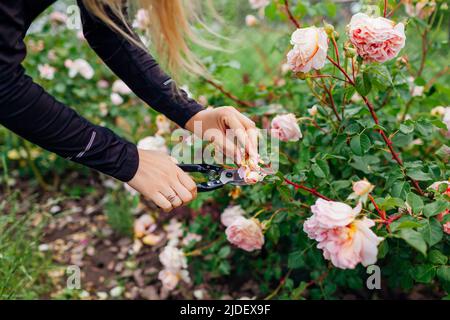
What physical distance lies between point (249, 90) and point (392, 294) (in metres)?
0.85

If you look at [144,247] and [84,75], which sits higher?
[84,75]

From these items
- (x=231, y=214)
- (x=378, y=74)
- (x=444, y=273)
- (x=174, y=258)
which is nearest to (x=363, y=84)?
(x=378, y=74)

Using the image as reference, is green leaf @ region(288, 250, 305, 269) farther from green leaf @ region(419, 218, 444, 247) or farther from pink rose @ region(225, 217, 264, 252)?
green leaf @ region(419, 218, 444, 247)

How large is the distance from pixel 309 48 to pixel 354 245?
412mm

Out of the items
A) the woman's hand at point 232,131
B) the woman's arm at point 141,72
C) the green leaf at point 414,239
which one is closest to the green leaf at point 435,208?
the green leaf at point 414,239

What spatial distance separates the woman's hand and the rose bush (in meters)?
0.06

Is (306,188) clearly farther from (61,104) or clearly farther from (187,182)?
(61,104)

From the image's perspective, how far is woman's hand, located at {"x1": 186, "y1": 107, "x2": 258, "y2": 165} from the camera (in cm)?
116

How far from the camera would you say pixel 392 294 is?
1751 millimetres

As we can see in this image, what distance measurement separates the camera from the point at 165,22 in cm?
130
